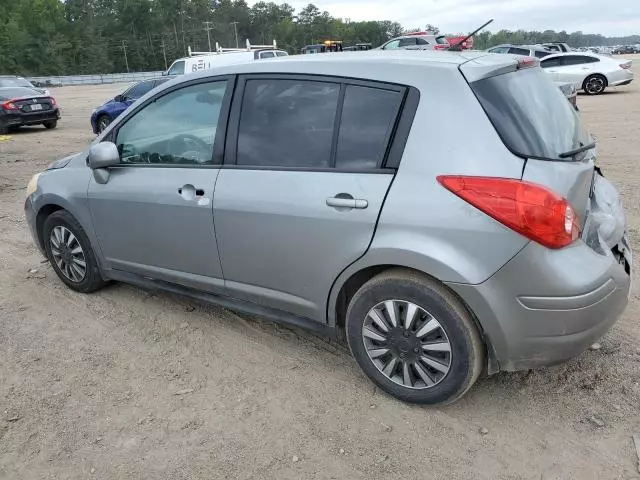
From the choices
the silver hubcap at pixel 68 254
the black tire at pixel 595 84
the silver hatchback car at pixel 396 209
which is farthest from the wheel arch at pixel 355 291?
the black tire at pixel 595 84

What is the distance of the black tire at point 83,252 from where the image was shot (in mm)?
4262

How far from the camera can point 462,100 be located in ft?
8.59

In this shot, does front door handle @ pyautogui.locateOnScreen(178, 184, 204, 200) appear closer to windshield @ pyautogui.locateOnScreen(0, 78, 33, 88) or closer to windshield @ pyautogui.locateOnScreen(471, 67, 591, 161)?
windshield @ pyautogui.locateOnScreen(471, 67, 591, 161)

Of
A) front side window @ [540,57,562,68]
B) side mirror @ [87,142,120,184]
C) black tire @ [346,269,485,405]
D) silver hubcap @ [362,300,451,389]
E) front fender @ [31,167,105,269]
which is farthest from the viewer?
front side window @ [540,57,562,68]

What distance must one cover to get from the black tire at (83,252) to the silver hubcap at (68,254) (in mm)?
15

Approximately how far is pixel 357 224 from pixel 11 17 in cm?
10833

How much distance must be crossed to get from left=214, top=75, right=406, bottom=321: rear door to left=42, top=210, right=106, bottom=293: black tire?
146cm

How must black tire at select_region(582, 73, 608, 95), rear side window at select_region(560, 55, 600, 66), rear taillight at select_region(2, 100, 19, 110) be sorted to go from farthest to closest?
black tire at select_region(582, 73, 608, 95) < rear side window at select_region(560, 55, 600, 66) < rear taillight at select_region(2, 100, 19, 110)

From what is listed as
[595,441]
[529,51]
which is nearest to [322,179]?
[595,441]

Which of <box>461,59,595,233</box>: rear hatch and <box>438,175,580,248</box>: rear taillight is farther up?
<box>461,59,595,233</box>: rear hatch

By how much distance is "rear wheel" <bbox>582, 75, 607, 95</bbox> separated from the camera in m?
19.5

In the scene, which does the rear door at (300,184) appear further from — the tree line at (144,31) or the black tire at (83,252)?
the tree line at (144,31)

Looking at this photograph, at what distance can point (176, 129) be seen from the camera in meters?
3.63

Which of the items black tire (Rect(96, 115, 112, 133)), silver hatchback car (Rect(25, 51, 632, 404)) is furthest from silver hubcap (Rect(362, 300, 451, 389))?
black tire (Rect(96, 115, 112, 133))
